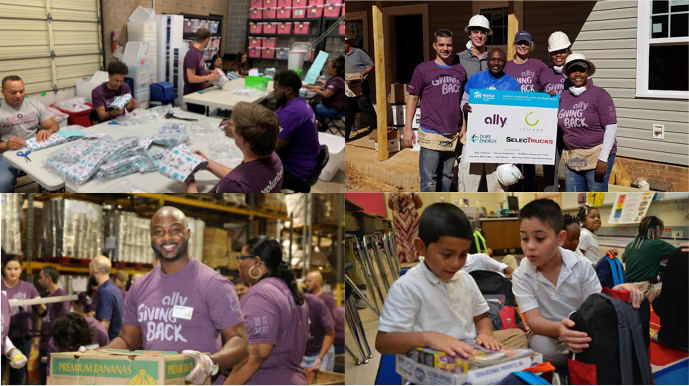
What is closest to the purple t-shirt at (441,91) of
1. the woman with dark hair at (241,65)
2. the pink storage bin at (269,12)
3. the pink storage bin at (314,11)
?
the pink storage bin at (314,11)

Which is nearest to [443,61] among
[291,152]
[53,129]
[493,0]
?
[493,0]

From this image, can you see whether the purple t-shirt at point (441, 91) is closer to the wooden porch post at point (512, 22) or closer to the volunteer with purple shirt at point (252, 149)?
the wooden porch post at point (512, 22)

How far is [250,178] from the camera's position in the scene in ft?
9.21

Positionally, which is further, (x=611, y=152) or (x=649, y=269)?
(x=611, y=152)

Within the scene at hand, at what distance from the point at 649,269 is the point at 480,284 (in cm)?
80

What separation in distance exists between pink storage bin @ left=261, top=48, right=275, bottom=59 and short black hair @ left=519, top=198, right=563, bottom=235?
1771mm

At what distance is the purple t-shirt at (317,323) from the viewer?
416cm

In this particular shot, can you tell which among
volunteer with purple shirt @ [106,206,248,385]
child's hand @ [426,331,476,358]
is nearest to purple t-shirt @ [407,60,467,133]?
child's hand @ [426,331,476,358]

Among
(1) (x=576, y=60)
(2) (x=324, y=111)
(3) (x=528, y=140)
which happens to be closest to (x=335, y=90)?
(2) (x=324, y=111)

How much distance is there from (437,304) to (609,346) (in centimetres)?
75

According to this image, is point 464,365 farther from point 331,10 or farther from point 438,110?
point 331,10

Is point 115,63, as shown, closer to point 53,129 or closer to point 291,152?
point 53,129

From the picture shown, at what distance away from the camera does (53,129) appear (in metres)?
3.36

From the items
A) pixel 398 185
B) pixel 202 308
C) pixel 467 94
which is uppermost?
pixel 467 94
